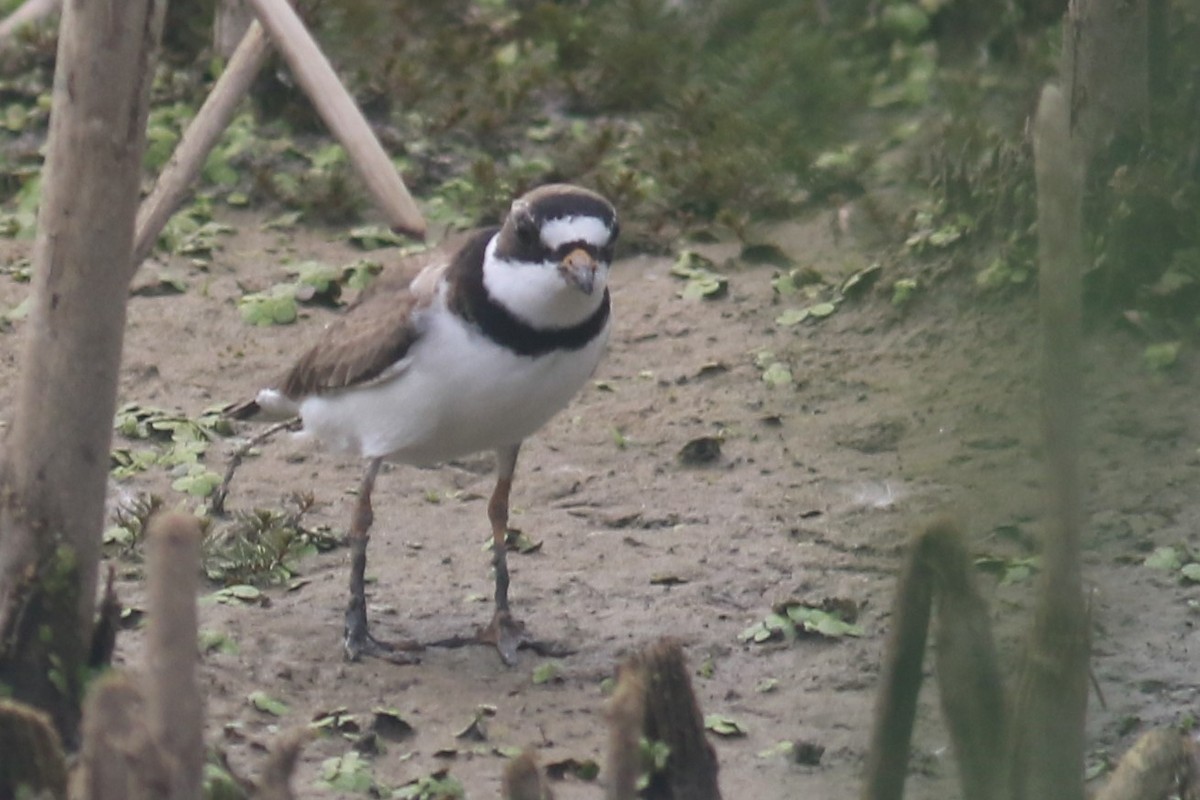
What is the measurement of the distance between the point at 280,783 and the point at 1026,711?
132 centimetres

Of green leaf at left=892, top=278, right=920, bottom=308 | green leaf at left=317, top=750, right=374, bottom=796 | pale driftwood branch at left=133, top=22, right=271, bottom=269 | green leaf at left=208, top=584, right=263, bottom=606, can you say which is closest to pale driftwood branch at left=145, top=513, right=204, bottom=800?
green leaf at left=892, top=278, right=920, bottom=308

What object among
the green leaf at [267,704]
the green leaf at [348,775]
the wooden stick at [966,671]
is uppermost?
the wooden stick at [966,671]

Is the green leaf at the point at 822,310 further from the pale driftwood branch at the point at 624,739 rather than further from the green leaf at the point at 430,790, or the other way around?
the pale driftwood branch at the point at 624,739

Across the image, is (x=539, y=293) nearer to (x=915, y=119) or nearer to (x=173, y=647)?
(x=173, y=647)

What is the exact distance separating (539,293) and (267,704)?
1.20 meters

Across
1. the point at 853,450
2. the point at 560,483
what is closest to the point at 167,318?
the point at 560,483

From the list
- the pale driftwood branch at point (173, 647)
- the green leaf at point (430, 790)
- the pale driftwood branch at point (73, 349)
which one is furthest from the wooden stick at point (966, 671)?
the green leaf at point (430, 790)

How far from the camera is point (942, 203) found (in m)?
1.03

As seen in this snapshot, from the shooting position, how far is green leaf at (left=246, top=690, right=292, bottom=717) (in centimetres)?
439

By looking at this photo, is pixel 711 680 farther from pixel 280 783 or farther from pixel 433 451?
pixel 280 783

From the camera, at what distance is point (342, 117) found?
2.71 m

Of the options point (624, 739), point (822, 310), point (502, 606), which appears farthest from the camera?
A: point (822, 310)

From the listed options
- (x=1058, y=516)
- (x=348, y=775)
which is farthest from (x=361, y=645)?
(x=1058, y=516)

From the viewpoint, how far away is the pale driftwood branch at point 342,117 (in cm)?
261
